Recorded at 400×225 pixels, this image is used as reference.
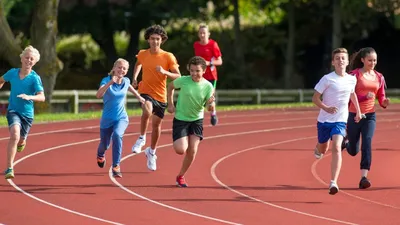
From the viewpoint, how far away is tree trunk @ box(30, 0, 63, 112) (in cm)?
3441

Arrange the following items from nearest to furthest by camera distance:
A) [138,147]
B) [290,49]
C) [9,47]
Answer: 1. [138,147]
2. [9,47]
3. [290,49]

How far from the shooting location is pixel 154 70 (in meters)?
17.9

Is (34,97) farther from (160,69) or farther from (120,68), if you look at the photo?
(160,69)

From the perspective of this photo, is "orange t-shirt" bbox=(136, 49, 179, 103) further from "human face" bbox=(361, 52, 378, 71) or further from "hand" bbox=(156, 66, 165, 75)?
"human face" bbox=(361, 52, 378, 71)

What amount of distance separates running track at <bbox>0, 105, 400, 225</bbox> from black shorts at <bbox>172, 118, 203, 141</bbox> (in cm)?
78

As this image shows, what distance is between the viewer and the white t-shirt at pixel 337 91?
50.7 feet

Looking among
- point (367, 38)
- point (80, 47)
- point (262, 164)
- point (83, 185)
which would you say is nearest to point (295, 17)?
point (367, 38)

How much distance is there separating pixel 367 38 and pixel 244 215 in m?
40.6

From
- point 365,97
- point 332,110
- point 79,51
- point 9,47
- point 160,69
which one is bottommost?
point 79,51

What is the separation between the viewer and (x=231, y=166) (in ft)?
63.6

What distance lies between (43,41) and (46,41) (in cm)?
9

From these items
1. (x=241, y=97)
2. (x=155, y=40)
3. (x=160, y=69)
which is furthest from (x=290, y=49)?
(x=160, y=69)

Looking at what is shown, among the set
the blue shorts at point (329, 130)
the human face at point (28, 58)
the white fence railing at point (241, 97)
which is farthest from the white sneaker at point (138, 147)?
the white fence railing at point (241, 97)

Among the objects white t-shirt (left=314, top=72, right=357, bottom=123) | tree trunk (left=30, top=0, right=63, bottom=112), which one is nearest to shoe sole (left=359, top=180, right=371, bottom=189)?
white t-shirt (left=314, top=72, right=357, bottom=123)
